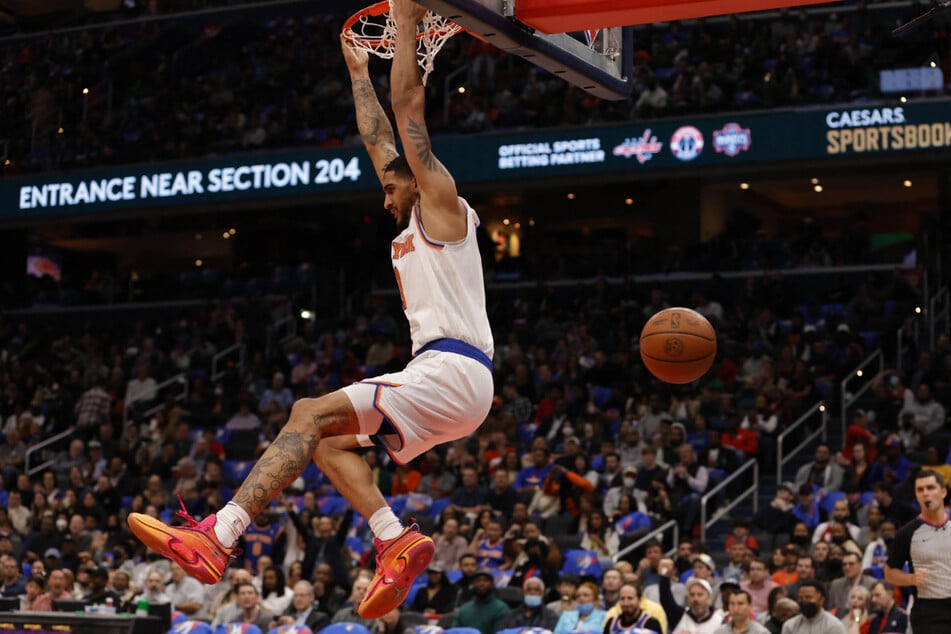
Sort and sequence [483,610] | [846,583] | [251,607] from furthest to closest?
[251,607] → [483,610] → [846,583]

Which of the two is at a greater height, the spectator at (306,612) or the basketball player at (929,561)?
the basketball player at (929,561)

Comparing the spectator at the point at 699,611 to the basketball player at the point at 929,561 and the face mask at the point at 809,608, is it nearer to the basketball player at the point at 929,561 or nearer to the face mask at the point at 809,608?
the face mask at the point at 809,608

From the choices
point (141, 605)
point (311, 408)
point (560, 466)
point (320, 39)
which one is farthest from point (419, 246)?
point (320, 39)

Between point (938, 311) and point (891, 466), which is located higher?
point (938, 311)

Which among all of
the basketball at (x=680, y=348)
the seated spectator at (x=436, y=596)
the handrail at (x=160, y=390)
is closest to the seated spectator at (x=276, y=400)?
the handrail at (x=160, y=390)

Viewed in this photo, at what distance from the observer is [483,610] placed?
1223 cm

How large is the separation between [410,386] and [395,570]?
2.42ft

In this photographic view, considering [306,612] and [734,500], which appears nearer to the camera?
[306,612]

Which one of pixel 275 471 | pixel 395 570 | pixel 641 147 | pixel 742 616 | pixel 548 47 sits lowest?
pixel 742 616

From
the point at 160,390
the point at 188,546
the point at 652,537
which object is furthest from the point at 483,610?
the point at 160,390

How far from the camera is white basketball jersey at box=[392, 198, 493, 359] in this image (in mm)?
5664

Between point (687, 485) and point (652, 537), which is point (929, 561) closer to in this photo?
point (652, 537)

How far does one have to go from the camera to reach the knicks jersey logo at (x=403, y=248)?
225 inches

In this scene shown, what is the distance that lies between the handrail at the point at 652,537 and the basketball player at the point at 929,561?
5.62 metres
